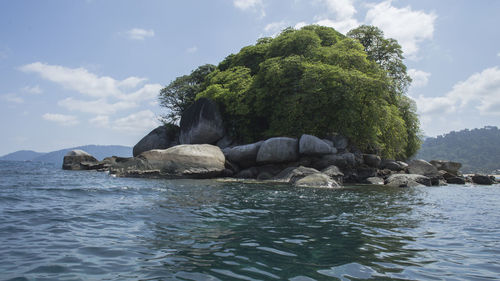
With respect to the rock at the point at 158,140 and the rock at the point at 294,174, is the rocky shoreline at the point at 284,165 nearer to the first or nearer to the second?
the rock at the point at 294,174

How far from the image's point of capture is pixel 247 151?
23.5 metres

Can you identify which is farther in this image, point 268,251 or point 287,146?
point 287,146

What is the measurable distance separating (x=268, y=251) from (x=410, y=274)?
6.86ft

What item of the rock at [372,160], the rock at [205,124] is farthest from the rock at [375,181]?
the rock at [205,124]

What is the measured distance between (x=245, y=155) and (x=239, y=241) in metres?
17.8

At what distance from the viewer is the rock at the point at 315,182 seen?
53.1ft

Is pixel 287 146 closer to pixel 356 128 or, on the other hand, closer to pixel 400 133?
pixel 356 128

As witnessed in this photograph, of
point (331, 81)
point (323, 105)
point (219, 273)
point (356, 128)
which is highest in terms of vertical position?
point (331, 81)

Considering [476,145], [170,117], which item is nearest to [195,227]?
[170,117]

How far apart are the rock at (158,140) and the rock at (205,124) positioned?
8954 millimetres

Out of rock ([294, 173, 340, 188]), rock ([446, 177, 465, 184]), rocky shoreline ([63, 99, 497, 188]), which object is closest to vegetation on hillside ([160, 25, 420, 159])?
rocky shoreline ([63, 99, 497, 188])

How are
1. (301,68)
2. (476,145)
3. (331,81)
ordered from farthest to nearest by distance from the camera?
(476,145) → (301,68) → (331,81)

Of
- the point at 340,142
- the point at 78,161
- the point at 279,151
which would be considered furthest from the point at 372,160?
the point at 78,161

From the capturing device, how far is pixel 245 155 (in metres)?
23.6
